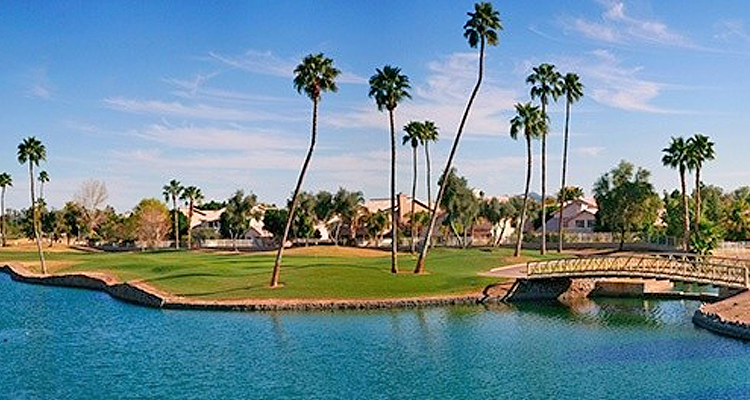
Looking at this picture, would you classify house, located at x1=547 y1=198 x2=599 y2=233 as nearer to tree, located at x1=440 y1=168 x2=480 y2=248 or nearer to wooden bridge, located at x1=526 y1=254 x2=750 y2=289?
tree, located at x1=440 y1=168 x2=480 y2=248

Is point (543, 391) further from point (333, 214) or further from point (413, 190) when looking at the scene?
point (333, 214)

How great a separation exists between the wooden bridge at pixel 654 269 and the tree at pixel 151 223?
10023 centimetres

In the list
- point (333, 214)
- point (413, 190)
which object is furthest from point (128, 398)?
point (333, 214)

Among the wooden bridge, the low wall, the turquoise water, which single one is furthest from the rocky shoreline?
the low wall

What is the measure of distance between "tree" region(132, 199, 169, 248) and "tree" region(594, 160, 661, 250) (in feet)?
261

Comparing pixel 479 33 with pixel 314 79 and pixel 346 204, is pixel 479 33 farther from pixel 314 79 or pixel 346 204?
pixel 346 204

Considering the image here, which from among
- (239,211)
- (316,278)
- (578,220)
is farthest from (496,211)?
(316,278)

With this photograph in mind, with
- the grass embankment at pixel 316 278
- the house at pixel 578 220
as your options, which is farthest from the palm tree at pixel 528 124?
the house at pixel 578 220

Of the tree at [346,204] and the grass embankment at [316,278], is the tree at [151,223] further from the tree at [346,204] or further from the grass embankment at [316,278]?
the grass embankment at [316,278]

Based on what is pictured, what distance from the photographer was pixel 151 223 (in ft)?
485

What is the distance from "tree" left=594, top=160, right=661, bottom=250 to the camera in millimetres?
107500

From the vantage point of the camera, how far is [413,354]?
38312 mm

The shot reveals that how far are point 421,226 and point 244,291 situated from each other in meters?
83.3

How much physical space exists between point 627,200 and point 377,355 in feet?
253
